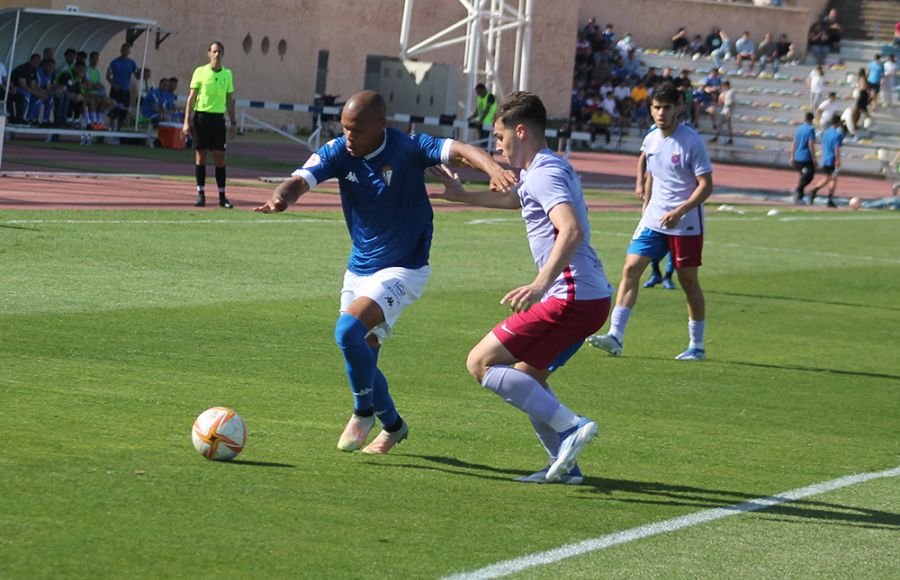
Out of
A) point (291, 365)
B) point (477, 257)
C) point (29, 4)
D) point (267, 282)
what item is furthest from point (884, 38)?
point (291, 365)

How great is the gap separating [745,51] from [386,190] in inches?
2043

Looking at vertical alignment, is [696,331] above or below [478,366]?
below

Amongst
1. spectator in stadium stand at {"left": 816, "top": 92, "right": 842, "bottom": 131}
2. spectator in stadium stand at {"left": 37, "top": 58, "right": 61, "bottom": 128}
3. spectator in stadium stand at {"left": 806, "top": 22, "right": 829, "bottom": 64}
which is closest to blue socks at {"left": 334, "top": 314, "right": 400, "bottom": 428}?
spectator in stadium stand at {"left": 37, "top": 58, "right": 61, "bottom": 128}

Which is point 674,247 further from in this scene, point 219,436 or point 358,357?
point 219,436

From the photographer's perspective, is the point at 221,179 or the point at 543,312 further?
the point at 221,179

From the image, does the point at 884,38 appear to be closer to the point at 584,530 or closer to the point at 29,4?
the point at 29,4

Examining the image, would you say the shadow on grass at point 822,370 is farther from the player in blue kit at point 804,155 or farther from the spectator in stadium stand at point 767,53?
the spectator in stadium stand at point 767,53

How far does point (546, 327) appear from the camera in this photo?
736 cm

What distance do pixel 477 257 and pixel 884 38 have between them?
1850 inches

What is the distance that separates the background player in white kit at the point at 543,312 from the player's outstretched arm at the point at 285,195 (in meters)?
1.05

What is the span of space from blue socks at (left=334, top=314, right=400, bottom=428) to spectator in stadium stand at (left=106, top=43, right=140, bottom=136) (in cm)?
2710

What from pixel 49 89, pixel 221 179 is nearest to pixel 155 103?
pixel 49 89

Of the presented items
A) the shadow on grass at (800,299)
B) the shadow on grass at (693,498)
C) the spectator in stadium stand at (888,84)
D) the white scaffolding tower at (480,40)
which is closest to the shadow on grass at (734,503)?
the shadow on grass at (693,498)

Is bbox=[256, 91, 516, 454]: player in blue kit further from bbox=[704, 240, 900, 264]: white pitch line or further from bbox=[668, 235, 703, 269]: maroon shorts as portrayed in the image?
bbox=[704, 240, 900, 264]: white pitch line
